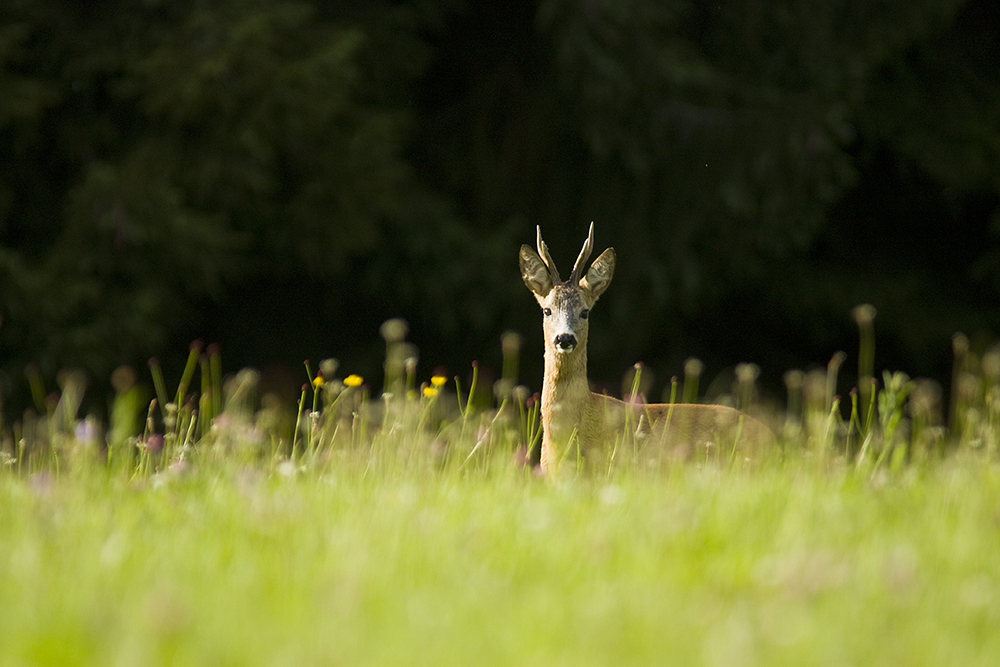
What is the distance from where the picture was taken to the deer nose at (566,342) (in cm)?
450

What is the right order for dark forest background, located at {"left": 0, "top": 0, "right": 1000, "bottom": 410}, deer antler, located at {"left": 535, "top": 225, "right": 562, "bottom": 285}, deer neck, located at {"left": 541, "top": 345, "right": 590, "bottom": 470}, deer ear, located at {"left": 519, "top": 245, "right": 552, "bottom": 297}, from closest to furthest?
deer neck, located at {"left": 541, "top": 345, "right": 590, "bottom": 470} < deer antler, located at {"left": 535, "top": 225, "right": 562, "bottom": 285} < deer ear, located at {"left": 519, "top": 245, "right": 552, "bottom": 297} < dark forest background, located at {"left": 0, "top": 0, "right": 1000, "bottom": 410}

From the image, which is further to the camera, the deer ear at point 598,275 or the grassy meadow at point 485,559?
the deer ear at point 598,275

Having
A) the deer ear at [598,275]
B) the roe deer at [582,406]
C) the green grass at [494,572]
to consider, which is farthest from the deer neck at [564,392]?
the green grass at [494,572]

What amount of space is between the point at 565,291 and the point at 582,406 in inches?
19.6

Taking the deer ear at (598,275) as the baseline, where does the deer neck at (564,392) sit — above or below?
below

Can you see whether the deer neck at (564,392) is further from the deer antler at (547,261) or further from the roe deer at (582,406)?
the deer antler at (547,261)

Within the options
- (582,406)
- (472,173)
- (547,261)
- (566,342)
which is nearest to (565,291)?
(547,261)

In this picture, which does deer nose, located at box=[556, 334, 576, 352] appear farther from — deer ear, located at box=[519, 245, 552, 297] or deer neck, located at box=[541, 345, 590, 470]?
deer ear, located at box=[519, 245, 552, 297]

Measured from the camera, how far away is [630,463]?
3838 mm

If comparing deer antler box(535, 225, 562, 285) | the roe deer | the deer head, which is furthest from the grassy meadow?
deer antler box(535, 225, 562, 285)

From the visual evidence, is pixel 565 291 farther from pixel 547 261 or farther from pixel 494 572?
pixel 494 572

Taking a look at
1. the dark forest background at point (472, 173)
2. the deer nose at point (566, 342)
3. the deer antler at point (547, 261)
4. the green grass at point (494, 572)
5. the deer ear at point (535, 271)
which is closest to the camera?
the green grass at point (494, 572)

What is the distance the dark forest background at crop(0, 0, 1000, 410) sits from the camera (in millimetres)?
9203

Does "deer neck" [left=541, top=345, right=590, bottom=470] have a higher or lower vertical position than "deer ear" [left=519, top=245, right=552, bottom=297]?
lower
